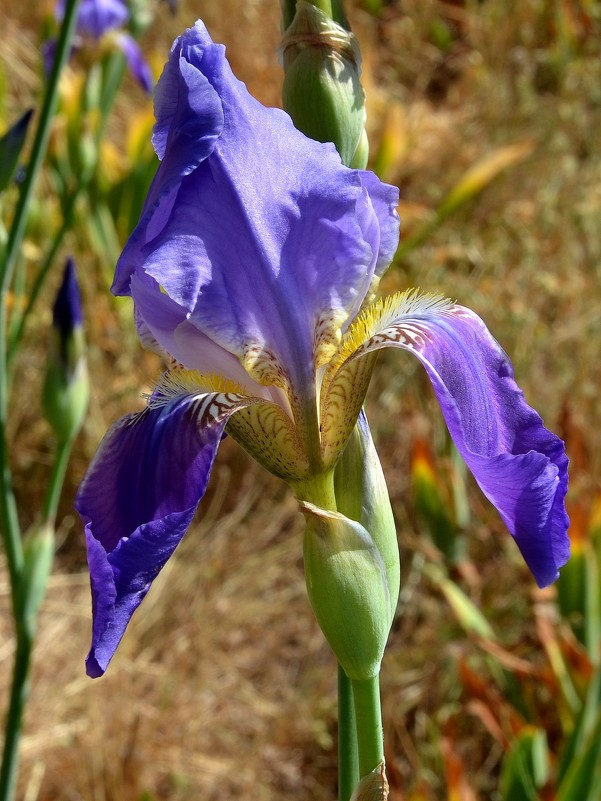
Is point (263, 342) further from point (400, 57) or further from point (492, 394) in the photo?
point (400, 57)

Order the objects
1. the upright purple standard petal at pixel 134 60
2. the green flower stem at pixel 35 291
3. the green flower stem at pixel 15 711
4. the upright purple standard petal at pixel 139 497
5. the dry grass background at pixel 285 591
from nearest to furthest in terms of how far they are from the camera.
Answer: the upright purple standard petal at pixel 139 497
the green flower stem at pixel 15 711
the green flower stem at pixel 35 291
the dry grass background at pixel 285 591
the upright purple standard petal at pixel 134 60

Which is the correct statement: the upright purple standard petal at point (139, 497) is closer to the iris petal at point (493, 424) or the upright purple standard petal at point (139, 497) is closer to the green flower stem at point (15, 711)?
the iris petal at point (493, 424)

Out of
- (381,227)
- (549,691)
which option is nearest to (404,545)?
(549,691)

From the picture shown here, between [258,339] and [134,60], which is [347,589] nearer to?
[258,339]

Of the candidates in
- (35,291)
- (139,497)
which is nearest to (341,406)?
(139,497)

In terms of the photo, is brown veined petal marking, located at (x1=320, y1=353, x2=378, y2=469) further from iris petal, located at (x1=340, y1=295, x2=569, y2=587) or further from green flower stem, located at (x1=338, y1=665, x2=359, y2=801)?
green flower stem, located at (x1=338, y1=665, x2=359, y2=801)

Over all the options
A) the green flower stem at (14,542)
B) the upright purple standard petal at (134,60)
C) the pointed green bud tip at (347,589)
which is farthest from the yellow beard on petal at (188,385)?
→ the upright purple standard petal at (134,60)

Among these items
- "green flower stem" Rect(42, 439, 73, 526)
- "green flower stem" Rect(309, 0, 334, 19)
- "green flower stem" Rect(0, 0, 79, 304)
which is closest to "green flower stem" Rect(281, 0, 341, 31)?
"green flower stem" Rect(309, 0, 334, 19)
